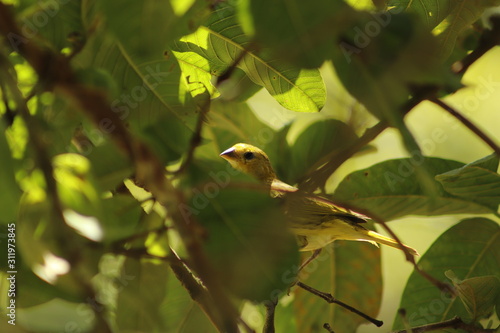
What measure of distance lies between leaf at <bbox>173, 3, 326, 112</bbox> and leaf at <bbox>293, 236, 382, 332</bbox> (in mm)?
556

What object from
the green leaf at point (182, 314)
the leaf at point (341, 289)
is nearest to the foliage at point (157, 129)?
the green leaf at point (182, 314)

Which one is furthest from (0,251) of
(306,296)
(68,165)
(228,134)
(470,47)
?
(470,47)

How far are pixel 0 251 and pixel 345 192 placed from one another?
2.08ft

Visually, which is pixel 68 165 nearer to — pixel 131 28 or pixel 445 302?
pixel 131 28

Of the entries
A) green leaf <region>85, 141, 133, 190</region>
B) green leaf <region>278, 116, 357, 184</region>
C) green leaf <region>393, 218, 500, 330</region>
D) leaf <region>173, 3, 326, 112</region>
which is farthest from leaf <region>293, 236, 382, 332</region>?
green leaf <region>85, 141, 133, 190</region>

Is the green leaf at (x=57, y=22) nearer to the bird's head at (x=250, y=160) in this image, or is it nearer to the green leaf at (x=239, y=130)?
the green leaf at (x=239, y=130)

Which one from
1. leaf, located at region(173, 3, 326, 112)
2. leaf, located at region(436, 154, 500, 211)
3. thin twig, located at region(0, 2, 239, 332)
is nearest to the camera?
thin twig, located at region(0, 2, 239, 332)

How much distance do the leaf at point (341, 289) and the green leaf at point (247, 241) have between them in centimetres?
69

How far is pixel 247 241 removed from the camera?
20.3 inches

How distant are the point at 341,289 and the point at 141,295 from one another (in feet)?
2.37

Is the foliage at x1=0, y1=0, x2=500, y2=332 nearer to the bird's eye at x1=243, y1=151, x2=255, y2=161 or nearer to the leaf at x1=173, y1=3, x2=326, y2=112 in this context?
the leaf at x1=173, y1=3, x2=326, y2=112

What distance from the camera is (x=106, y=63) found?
0.62 m

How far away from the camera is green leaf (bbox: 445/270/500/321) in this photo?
930mm

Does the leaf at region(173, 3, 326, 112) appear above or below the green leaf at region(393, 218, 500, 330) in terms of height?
above
